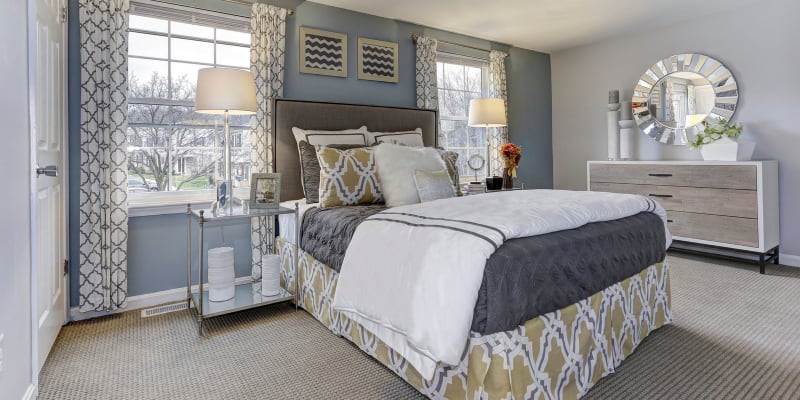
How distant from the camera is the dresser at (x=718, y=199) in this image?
3469 millimetres

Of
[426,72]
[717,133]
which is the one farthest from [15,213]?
[717,133]

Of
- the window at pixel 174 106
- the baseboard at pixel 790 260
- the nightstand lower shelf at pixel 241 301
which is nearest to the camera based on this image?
the nightstand lower shelf at pixel 241 301

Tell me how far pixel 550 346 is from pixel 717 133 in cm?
339

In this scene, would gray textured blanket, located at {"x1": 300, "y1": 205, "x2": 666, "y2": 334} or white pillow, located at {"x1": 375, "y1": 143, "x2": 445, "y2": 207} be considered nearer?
gray textured blanket, located at {"x1": 300, "y1": 205, "x2": 666, "y2": 334}

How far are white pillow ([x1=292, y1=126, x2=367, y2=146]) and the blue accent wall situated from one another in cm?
44

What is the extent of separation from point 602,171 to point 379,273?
11.9 feet

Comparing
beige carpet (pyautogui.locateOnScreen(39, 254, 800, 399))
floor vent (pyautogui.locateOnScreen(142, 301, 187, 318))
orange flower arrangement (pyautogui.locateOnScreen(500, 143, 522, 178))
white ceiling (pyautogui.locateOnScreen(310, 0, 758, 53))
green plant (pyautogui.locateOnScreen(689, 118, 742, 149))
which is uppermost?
white ceiling (pyautogui.locateOnScreen(310, 0, 758, 53))

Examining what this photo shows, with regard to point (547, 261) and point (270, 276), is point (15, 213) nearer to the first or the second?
point (270, 276)

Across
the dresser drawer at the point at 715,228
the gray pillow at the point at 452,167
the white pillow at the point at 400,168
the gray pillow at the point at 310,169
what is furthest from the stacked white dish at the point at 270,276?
the dresser drawer at the point at 715,228

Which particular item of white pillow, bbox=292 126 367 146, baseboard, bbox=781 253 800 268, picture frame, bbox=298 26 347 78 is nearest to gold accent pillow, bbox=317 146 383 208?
white pillow, bbox=292 126 367 146

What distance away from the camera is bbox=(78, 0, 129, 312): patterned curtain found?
8.55 ft

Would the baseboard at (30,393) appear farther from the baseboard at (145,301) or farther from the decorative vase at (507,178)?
the decorative vase at (507,178)

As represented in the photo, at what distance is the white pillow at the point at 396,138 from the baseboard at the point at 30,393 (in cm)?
243

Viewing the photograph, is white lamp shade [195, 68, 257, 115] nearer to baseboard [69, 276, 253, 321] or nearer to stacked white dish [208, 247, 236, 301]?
stacked white dish [208, 247, 236, 301]
